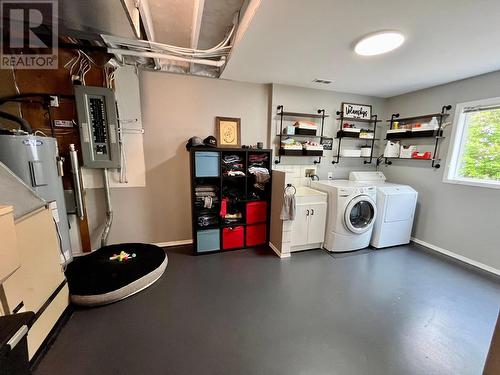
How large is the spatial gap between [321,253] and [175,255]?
2.12 m

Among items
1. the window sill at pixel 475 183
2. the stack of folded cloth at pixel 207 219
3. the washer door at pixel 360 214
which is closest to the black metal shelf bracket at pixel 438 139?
the window sill at pixel 475 183

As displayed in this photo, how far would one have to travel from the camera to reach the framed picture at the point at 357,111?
3551 millimetres

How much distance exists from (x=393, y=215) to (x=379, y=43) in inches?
92.6

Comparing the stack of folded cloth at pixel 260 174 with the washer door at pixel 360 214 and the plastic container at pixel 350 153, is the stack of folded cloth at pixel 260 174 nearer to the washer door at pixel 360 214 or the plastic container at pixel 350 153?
the washer door at pixel 360 214

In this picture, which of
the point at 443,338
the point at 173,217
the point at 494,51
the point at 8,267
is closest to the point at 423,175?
the point at 494,51

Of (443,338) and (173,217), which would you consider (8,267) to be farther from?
(443,338)

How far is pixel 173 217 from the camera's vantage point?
10.0 feet

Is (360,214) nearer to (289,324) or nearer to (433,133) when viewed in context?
(433,133)

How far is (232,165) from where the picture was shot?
9.59ft

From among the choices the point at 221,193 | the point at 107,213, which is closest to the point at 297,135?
the point at 221,193

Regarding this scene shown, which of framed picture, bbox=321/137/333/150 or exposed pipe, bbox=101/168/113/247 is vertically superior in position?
framed picture, bbox=321/137/333/150

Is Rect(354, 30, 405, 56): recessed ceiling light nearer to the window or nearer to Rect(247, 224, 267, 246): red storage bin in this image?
the window

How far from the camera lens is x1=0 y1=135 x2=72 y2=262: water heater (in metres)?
1.68

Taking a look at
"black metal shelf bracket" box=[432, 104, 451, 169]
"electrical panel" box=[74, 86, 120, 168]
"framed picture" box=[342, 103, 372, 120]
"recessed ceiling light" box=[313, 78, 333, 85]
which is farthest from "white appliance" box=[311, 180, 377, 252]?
"electrical panel" box=[74, 86, 120, 168]
